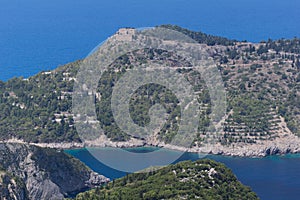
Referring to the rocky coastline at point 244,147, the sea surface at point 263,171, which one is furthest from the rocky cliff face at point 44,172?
the rocky coastline at point 244,147

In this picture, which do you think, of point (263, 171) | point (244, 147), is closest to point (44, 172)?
point (263, 171)

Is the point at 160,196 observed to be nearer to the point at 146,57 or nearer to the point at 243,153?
the point at 243,153

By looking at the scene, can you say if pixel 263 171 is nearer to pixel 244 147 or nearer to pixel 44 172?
pixel 244 147

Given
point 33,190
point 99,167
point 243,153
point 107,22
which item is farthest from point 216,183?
point 107,22

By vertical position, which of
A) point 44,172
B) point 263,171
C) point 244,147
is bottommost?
point 44,172

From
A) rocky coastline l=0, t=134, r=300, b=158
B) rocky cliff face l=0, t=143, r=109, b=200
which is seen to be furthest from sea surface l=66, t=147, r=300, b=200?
rocky cliff face l=0, t=143, r=109, b=200

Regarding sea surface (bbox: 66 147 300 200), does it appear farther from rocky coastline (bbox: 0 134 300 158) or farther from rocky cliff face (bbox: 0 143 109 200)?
rocky cliff face (bbox: 0 143 109 200)
